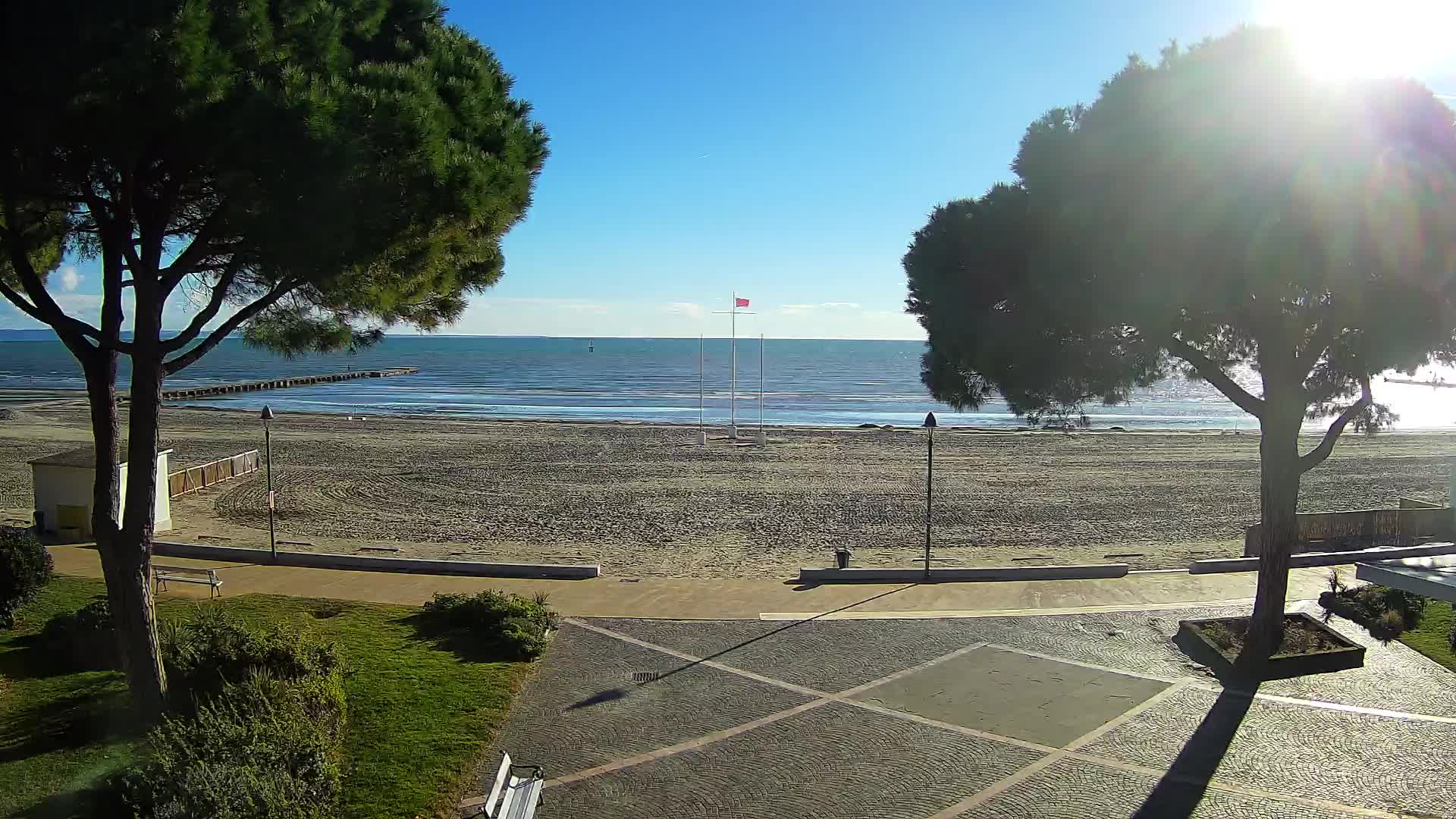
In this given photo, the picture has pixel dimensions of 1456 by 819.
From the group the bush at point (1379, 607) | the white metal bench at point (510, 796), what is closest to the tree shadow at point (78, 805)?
the white metal bench at point (510, 796)

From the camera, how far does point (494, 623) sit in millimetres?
11141

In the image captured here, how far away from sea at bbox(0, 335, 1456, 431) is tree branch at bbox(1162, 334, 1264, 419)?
9.43 ft

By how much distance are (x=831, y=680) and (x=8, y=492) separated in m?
24.1

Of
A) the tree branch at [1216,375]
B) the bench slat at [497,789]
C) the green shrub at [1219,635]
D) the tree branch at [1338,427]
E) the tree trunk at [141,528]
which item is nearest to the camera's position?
A: the bench slat at [497,789]

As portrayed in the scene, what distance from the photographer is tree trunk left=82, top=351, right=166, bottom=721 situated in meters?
7.71

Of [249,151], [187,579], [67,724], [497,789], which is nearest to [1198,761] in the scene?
[497,789]

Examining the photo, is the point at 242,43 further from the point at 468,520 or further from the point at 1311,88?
the point at 468,520

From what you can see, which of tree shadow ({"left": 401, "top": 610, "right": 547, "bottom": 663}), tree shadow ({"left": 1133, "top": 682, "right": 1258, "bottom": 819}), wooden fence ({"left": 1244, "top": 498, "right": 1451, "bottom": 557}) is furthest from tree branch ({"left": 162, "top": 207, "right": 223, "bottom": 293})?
wooden fence ({"left": 1244, "top": 498, "right": 1451, "bottom": 557})

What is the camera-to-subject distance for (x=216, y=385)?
79.3 meters

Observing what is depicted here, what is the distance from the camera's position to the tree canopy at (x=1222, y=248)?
891 centimetres

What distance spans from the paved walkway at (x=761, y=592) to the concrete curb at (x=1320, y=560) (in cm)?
28

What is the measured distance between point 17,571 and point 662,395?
6630 centimetres

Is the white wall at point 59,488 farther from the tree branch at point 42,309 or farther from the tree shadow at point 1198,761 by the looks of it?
the tree shadow at point 1198,761

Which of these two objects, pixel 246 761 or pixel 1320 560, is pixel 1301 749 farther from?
pixel 1320 560
